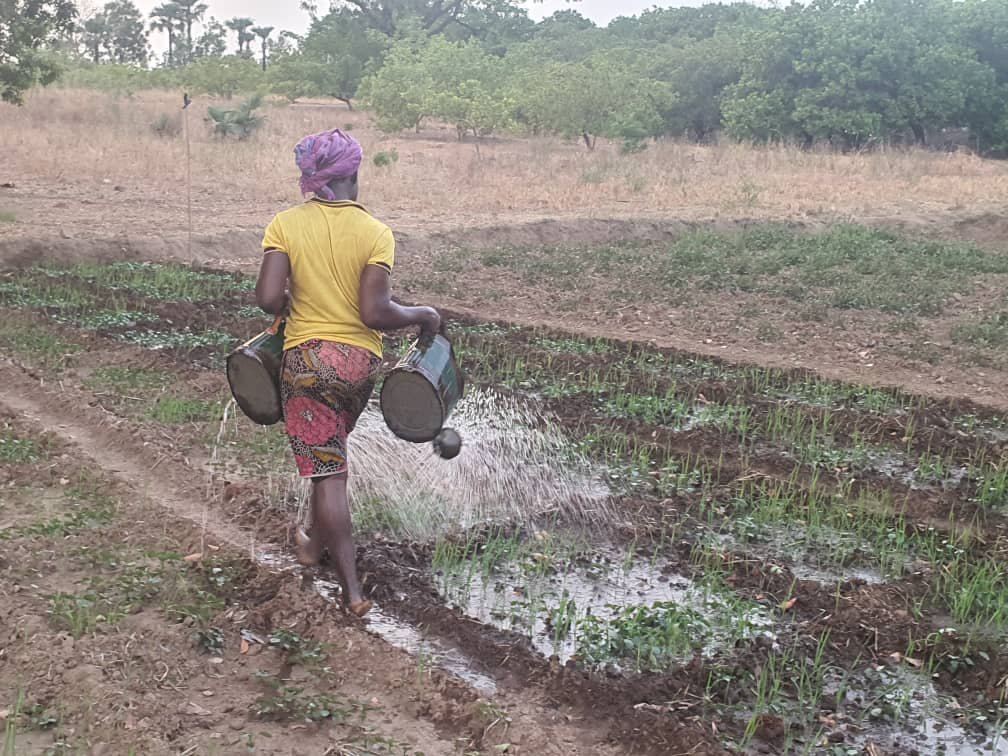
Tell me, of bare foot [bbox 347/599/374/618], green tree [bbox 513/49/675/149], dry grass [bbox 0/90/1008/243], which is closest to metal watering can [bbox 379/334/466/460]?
bare foot [bbox 347/599/374/618]

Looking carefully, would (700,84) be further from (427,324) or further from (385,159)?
(427,324)

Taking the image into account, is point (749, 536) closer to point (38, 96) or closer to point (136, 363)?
point (136, 363)

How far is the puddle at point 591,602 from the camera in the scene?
13.5 ft

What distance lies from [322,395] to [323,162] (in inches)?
33.7

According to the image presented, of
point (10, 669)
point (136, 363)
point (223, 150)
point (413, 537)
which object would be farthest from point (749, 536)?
point (223, 150)

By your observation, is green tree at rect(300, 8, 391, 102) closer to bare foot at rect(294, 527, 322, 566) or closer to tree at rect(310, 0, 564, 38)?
tree at rect(310, 0, 564, 38)

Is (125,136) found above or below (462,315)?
above

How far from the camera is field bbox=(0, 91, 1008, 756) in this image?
11.6ft

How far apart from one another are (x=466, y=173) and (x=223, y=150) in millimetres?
4611

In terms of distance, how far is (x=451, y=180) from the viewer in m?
19.1

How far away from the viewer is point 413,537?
4.93 metres

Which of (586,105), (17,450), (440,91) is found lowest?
(17,450)

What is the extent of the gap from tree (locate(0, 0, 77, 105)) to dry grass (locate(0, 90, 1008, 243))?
1614 mm

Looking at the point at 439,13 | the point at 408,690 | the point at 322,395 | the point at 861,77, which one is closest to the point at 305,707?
the point at 408,690
